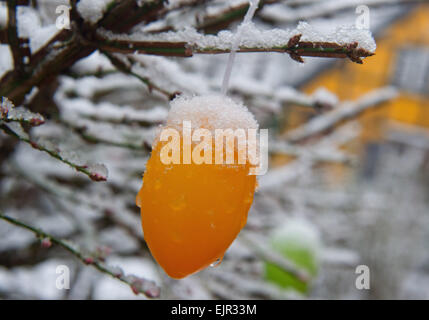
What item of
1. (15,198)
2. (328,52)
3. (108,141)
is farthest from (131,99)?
(328,52)

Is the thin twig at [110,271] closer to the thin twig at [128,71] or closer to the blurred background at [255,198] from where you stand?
the blurred background at [255,198]

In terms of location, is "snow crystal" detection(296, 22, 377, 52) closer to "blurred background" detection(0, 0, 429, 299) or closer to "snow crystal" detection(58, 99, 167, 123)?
"blurred background" detection(0, 0, 429, 299)

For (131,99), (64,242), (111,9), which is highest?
(131,99)

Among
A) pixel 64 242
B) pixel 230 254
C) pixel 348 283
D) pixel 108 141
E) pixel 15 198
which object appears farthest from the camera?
pixel 348 283

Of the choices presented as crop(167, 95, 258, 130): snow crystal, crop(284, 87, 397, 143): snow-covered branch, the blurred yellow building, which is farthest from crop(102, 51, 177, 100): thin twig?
the blurred yellow building

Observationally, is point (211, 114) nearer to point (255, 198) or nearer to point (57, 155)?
point (57, 155)

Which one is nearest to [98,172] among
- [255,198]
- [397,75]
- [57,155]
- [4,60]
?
[57,155]
